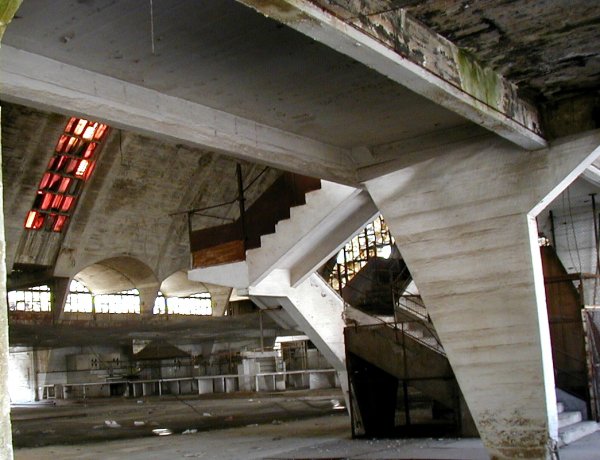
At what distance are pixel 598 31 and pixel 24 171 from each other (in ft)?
91.2

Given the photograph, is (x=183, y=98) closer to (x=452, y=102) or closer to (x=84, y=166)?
(x=452, y=102)

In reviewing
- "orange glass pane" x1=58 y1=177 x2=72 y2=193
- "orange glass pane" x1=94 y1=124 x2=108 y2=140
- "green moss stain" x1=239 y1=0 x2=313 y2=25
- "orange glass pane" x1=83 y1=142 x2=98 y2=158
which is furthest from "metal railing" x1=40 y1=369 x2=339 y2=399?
"green moss stain" x1=239 y1=0 x2=313 y2=25

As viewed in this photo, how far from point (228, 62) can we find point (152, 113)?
46.0 inches

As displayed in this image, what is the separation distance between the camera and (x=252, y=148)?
10070 millimetres

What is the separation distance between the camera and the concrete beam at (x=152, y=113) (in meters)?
7.60

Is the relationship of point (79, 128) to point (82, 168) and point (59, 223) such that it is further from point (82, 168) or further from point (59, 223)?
point (59, 223)

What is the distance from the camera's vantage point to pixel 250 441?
48.5 ft

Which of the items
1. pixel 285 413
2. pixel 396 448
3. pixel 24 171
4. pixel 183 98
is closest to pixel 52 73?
pixel 183 98

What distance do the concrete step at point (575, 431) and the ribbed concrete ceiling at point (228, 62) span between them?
16.9ft

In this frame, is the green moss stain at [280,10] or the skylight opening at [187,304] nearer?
the green moss stain at [280,10]

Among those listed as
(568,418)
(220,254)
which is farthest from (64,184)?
(568,418)

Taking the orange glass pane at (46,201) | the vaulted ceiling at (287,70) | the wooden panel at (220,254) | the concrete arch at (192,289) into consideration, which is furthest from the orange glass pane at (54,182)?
the vaulted ceiling at (287,70)

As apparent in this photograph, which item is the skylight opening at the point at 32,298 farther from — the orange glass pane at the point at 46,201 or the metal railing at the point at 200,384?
the orange glass pane at the point at 46,201

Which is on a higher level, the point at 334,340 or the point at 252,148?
the point at 252,148
